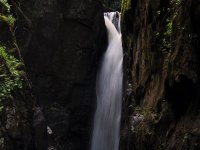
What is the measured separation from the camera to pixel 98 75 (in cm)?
1582

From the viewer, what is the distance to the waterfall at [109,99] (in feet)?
46.0

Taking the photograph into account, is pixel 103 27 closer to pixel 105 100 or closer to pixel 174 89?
pixel 105 100

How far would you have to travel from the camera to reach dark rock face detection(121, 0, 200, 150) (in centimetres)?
761

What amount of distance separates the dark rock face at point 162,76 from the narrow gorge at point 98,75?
0.02 m

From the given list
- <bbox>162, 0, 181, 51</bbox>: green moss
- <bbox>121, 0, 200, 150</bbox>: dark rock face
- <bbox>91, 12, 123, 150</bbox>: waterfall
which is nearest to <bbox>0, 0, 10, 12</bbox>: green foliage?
<bbox>121, 0, 200, 150</bbox>: dark rock face

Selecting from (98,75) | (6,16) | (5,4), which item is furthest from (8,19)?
(98,75)

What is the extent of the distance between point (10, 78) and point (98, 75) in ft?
17.3

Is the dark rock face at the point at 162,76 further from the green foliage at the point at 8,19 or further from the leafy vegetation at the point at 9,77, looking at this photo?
the green foliage at the point at 8,19

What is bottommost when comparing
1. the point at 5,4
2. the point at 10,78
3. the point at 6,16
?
the point at 10,78

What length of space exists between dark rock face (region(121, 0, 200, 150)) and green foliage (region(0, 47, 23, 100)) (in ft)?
11.0

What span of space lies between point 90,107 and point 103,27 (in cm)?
340

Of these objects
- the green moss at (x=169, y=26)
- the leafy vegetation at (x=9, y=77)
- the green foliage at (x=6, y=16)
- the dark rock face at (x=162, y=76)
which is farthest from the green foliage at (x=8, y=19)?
the green moss at (x=169, y=26)

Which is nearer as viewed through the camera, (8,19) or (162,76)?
(162,76)

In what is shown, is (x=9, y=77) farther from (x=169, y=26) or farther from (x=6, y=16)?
(x=169, y=26)
